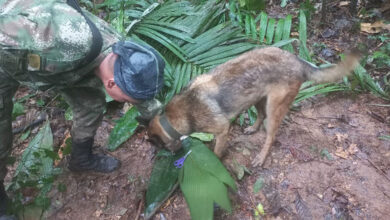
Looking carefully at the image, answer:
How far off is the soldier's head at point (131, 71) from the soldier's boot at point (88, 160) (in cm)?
125

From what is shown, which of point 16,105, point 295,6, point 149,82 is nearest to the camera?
point 149,82

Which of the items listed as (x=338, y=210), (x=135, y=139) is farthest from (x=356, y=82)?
(x=135, y=139)

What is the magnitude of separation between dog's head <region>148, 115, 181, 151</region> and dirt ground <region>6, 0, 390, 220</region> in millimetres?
511

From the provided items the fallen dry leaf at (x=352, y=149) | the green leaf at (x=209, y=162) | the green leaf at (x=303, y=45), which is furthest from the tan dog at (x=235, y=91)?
the green leaf at (x=303, y=45)

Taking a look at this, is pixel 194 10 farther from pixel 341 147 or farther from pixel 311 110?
pixel 341 147

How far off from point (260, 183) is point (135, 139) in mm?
1665

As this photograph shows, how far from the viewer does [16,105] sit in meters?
3.91

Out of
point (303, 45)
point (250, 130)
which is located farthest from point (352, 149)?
point (303, 45)

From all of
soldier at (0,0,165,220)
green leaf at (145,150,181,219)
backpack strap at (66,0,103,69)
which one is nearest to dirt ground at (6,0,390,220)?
green leaf at (145,150,181,219)

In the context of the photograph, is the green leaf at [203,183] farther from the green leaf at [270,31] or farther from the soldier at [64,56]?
the green leaf at [270,31]

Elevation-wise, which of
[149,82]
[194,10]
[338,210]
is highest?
[149,82]

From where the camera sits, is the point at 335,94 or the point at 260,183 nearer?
the point at 260,183

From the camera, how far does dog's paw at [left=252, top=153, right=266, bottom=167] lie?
3.53 meters

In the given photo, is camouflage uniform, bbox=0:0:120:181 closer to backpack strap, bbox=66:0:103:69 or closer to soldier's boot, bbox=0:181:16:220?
backpack strap, bbox=66:0:103:69
